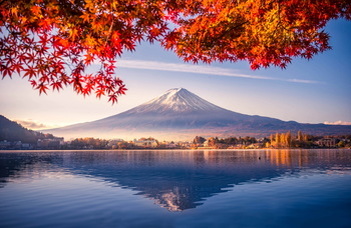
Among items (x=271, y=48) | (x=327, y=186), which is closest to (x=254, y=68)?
(x=271, y=48)

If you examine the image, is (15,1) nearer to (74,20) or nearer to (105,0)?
(74,20)

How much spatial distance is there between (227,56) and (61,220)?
30.5ft

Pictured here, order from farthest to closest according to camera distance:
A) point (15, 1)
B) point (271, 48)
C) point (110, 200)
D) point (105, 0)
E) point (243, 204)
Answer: point (110, 200) → point (243, 204) → point (271, 48) → point (15, 1) → point (105, 0)

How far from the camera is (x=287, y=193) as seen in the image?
16812mm

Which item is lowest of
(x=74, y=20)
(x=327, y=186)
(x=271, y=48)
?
(x=327, y=186)

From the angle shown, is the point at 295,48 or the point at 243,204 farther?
the point at 243,204

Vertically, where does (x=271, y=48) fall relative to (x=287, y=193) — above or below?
above

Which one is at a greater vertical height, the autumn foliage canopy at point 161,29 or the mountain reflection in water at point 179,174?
the autumn foliage canopy at point 161,29

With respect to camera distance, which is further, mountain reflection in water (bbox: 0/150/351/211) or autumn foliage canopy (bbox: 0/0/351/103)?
mountain reflection in water (bbox: 0/150/351/211)

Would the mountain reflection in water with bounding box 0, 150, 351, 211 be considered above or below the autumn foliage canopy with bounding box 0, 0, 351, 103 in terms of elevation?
below

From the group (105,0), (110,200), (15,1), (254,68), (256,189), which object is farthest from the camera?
(256,189)

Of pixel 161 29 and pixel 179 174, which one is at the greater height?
pixel 161 29

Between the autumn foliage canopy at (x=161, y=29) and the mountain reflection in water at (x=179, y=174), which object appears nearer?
the autumn foliage canopy at (x=161, y=29)

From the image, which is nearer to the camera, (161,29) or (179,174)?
(161,29)
